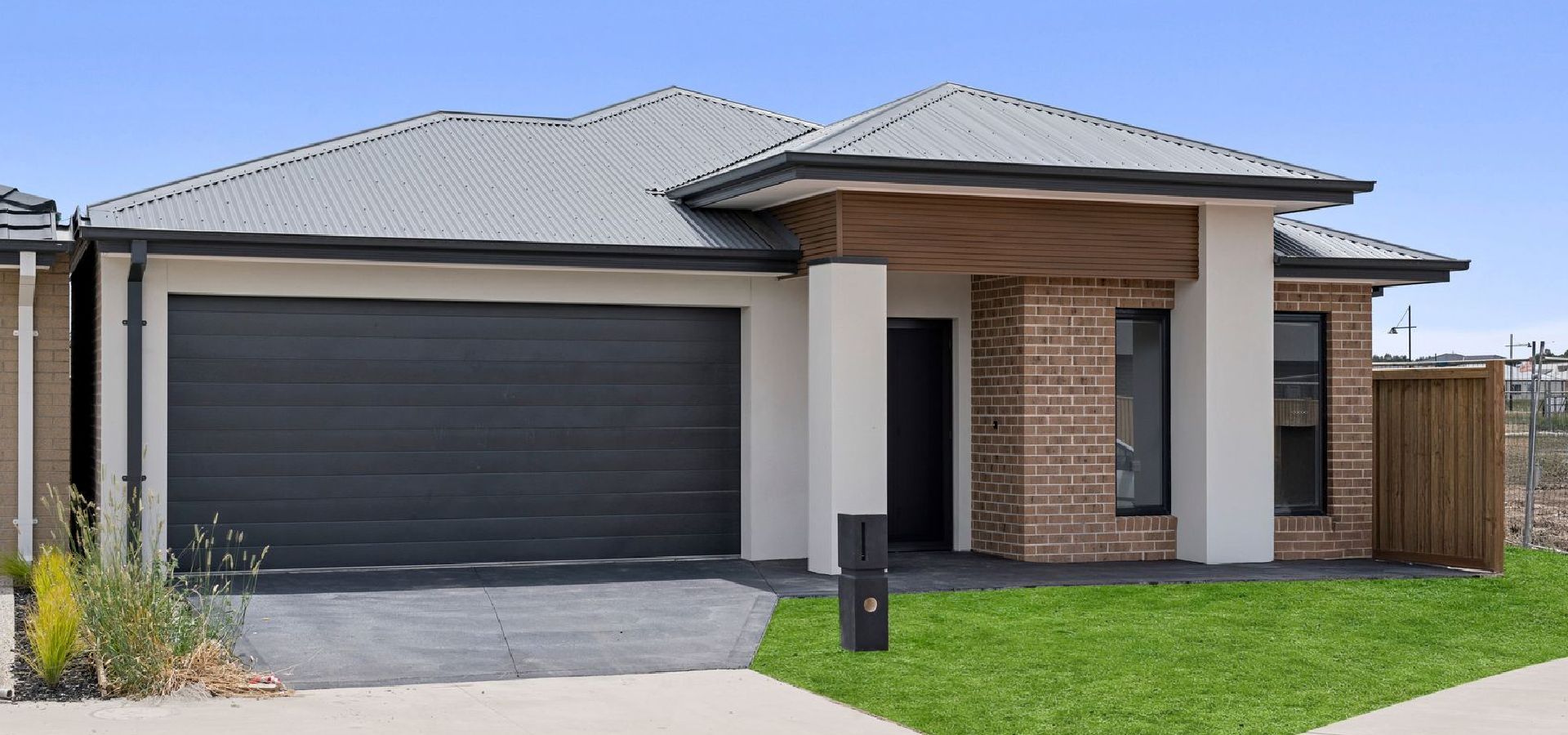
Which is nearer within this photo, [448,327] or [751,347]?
[448,327]

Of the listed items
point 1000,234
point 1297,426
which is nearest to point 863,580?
point 1000,234

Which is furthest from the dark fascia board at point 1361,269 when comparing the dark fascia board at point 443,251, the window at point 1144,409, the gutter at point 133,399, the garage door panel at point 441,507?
the gutter at point 133,399

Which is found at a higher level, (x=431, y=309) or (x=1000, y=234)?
(x=1000, y=234)

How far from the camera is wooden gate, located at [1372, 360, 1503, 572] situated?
49.5 feet

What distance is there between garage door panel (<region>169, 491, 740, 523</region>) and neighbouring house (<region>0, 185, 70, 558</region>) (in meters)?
1.61

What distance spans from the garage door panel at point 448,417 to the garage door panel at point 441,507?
63cm

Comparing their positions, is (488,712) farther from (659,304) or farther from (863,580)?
(659,304)

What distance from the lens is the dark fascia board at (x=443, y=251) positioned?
13.5 meters

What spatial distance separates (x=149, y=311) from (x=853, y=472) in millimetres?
5931

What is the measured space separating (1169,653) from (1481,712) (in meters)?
2.16

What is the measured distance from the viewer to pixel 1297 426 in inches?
639

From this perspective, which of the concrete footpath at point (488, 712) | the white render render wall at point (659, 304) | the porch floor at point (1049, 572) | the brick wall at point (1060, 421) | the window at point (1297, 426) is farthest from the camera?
the window at point (1297, 426)

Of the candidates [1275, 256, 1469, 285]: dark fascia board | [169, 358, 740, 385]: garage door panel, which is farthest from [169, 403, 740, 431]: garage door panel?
[1275, 256, 1469, 285]: dark fascia board

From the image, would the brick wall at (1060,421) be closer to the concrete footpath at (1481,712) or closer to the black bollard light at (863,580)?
the black bollard light at (863,580)
